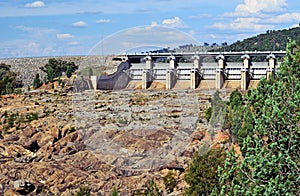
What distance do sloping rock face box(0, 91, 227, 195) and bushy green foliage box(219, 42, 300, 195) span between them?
8.52 metres

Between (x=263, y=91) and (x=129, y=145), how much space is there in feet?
35.6

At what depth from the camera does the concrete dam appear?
3859 centimetres

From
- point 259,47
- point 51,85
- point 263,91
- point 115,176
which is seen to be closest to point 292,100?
point 263,91

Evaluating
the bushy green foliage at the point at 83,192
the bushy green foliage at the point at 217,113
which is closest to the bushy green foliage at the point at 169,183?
the bushy green foliage at the point at 83,192

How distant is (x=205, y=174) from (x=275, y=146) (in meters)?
5.80

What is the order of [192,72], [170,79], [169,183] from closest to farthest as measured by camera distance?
[169,183]
[192,72]
[170,79]

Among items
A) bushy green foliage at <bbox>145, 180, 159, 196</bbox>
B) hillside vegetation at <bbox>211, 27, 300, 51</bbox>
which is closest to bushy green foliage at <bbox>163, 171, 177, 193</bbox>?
bushy green foliage at <bbox>145, 180, 159, 196</bbox>

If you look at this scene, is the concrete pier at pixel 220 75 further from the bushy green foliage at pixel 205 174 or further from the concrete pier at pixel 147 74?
the bushy green foliage at pixel 205 174

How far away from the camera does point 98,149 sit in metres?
19.9

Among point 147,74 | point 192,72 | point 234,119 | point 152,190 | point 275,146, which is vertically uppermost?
point 275,146

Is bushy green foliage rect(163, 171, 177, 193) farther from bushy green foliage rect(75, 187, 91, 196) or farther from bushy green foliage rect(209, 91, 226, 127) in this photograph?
bushy green foliage rect(209, 91, 226, 127)

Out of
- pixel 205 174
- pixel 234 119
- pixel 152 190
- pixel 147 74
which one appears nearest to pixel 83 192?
pixel 152 190

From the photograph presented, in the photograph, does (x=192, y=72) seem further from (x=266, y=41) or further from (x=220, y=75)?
A: (x=266, y=41)

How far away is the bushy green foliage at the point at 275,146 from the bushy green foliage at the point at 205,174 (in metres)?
4.80
